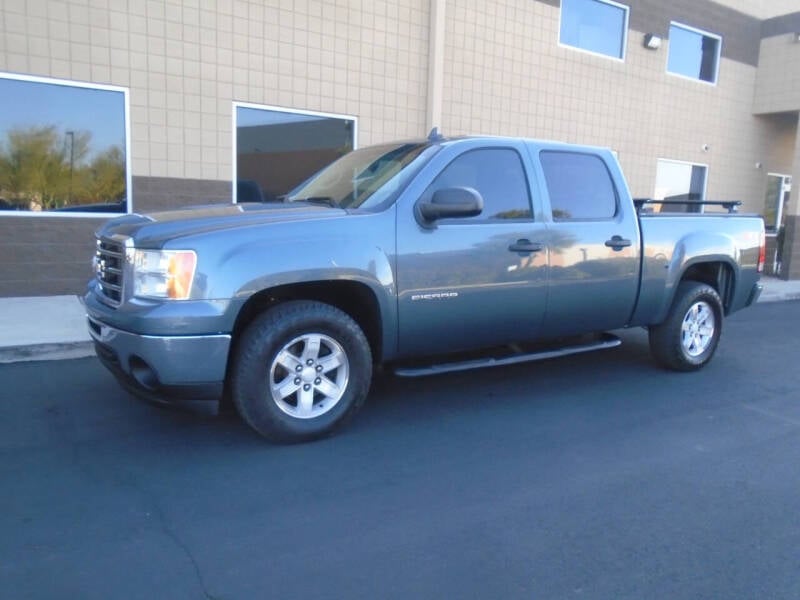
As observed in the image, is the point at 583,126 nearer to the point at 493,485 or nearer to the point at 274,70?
the point at 274,70

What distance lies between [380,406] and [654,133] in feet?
41.7

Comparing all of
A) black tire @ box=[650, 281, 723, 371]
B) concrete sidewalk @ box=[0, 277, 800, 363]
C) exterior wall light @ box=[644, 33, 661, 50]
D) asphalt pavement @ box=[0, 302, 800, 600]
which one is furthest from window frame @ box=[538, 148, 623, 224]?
exterior wall light @ box=[644, 33, 661, 50]

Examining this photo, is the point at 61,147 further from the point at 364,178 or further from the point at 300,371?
the point at 300,371

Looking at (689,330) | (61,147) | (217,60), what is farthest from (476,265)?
(61,147)

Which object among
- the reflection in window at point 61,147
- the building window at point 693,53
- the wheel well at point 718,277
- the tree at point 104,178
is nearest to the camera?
the wheel well at point 718,277

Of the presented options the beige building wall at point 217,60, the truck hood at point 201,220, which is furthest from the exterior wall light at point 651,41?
the truck hood at point 201,220

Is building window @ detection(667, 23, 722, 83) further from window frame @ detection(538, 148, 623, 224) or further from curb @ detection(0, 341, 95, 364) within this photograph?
curb @ detection(0, 341, 95, 364)

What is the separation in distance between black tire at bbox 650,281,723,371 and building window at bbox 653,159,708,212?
9913 mm

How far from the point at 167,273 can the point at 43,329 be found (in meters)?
3.83

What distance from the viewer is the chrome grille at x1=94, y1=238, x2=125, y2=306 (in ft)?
13.8

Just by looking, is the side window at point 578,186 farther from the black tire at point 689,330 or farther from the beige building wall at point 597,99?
the beige building wall at point 597,99

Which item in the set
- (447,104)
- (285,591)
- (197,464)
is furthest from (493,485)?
(447,104)

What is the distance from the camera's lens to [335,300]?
15.3 ft

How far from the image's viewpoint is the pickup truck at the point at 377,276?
399 centimetres
